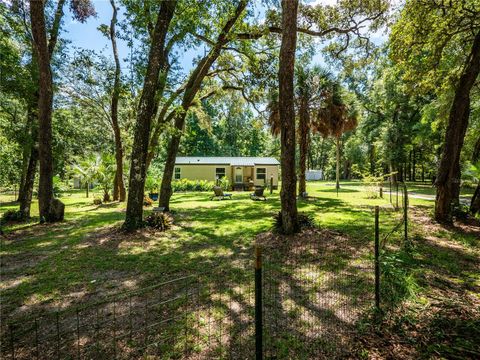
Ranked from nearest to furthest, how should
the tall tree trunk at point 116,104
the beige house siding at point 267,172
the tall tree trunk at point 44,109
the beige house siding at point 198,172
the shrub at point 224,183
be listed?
1. the tall tree trunk at point 44,109
2. the tall tree trunk at point 116,104
3. the shrub at point 224,183
4. the beige house siding at point 267,172
5. the beige house siding at point 198,172

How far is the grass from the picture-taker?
4.21 meters

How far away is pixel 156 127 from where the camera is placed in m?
9.79

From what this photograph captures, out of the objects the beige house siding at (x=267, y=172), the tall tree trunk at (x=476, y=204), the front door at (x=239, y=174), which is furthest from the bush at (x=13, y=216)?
the beige house siding at (x=267, y=172)

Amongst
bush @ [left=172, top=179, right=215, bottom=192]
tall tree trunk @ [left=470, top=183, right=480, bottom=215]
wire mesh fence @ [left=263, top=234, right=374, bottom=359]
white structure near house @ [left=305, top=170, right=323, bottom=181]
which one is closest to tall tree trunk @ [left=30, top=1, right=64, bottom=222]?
wire mesh fence @ [left=263, top=234, right=374, bottom=359]

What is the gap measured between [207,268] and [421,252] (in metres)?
4.76

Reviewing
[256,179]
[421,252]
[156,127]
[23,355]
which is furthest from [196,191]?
[23,355]

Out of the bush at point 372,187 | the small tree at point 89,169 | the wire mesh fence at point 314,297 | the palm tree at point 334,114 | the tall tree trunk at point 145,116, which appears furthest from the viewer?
the small tree at point 89,169

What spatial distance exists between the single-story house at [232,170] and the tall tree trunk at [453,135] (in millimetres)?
18131

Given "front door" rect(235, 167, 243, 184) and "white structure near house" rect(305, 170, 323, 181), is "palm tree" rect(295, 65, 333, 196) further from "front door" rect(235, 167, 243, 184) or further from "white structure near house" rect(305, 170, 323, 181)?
"white structure near house" rect(305, 170, 323, 181)

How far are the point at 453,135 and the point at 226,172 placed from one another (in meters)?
20.3

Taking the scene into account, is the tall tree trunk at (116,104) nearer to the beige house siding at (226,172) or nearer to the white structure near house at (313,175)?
the beige house siding at (226,172)

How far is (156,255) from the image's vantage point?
243 inches

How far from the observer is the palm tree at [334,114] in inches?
616

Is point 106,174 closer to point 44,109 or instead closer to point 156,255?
point 44,109
